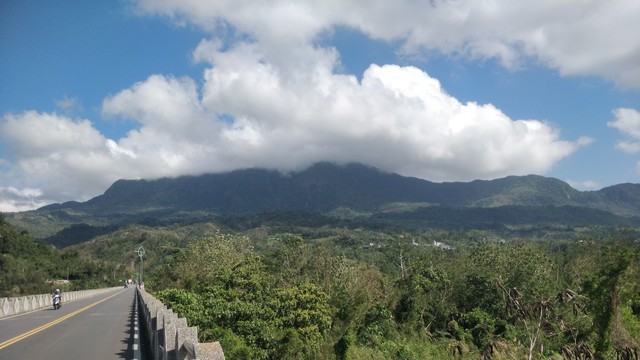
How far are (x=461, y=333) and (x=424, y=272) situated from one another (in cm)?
1050

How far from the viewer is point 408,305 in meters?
44.3

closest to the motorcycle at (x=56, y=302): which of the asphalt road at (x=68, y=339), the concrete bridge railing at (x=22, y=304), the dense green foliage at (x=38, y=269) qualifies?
the concrete bridge railing at (x=22, y=304)

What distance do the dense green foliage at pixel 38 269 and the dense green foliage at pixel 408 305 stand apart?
52146 millimetres

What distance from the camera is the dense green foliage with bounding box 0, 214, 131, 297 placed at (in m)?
94.3

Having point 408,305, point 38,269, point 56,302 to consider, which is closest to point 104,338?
point 56,302

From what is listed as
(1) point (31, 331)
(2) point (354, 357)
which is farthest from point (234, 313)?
(1) point (31, 331)

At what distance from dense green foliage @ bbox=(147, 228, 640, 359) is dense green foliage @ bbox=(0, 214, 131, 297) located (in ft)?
171

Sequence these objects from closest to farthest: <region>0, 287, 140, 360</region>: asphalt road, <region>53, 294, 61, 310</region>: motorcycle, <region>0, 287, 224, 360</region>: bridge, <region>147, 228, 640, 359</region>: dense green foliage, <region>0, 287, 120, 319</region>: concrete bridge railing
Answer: <region>0, 287, 224, 360</region>: bridge < <region>0, 287, 140, 360</region>: asphalt road < <region>147, 228, 640, 359</region>: dense green foliage < <region>0, 287, 120, 319</region>: concrete bridge railing < <region>53, 294, 61, 310</region>: motorcycle

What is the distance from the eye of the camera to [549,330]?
15.6 m

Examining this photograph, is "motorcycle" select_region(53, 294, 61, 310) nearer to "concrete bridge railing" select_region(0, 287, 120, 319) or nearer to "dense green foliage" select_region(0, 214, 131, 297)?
"concrete bridge railing" select_region(0, 287, 120, 319)

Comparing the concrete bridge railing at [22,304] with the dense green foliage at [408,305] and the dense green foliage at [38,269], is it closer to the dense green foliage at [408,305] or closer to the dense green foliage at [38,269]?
the dense green foliage at [408,305]

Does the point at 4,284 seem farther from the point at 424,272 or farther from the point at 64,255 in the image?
the point at 424,272

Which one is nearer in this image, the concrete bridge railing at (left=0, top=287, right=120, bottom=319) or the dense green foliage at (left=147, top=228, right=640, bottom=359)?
the dense green foliage at (left=147, top=228, right=640, bottom=359)

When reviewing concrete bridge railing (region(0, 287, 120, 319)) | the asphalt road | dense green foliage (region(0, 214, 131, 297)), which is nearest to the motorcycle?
concrete bridge railing (region(0, 287, 120, 319))
